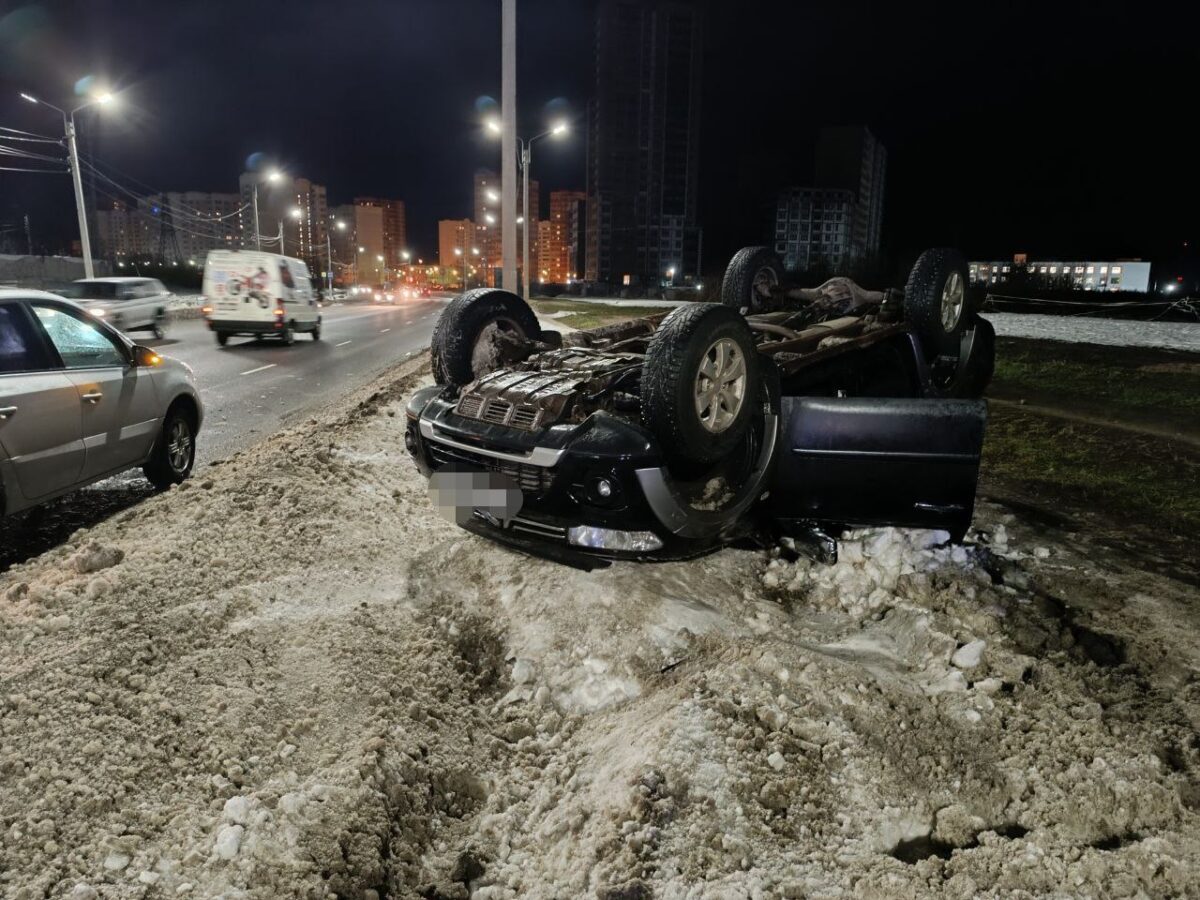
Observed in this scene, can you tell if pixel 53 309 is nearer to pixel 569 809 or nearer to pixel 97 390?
pixel 97 390

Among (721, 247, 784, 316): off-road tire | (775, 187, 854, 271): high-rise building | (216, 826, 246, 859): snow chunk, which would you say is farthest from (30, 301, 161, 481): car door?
(775, 187, 854, 271): high-rise building

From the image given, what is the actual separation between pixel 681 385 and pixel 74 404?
3.96 metres

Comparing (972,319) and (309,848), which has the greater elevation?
(972,319)

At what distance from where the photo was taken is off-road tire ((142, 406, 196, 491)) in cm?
607

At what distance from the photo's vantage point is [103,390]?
5348mm

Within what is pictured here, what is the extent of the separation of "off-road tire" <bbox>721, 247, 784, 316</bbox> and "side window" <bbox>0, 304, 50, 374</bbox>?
4806mm

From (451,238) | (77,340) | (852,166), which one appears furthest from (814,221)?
(77,340)

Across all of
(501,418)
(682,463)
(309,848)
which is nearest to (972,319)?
(682,463)

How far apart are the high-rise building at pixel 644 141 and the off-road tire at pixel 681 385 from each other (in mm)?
98549

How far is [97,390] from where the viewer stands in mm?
5281

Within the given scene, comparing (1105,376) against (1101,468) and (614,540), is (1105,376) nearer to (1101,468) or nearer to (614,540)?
(1101,468)

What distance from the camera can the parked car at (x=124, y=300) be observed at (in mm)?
18516

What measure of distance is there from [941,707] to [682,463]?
1.45m

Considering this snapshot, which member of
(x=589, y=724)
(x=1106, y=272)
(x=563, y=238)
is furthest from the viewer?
(x=563, y=238)
